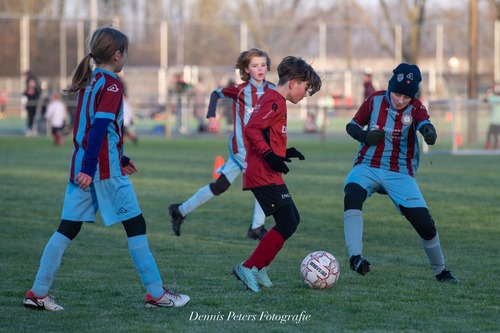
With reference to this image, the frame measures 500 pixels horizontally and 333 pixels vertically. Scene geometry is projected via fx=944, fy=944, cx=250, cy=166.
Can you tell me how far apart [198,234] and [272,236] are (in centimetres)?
301

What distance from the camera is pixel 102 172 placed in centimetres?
552

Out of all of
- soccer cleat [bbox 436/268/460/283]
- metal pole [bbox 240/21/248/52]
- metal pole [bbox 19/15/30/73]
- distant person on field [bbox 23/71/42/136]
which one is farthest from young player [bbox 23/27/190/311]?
metal pole [bbox 240/21/248/52]

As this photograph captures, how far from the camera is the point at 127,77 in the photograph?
1501 inches

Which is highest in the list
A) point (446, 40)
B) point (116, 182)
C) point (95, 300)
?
point (446, 40)

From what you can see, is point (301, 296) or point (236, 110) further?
point (236, 110)

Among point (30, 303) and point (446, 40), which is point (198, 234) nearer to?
point (30, 303)

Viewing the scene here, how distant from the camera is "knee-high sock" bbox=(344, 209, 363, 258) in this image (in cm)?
651

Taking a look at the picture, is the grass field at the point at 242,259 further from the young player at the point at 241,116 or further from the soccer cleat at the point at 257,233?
the young player at the point at 241,116

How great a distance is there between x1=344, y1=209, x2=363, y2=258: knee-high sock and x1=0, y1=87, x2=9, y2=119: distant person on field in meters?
28.5

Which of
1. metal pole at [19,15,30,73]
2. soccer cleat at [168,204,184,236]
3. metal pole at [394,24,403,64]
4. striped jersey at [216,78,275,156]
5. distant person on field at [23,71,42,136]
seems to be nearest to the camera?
striped jersey at [216,78,275,156]

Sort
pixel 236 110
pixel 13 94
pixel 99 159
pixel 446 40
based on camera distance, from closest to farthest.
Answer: pixel 99 159 → pixel 236 110 → pixel 13 94 → pixel 446 40

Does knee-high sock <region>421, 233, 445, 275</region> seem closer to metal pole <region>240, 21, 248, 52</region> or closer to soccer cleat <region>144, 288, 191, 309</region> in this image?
soccer cleat <region>144, 288, 191, 309</region>

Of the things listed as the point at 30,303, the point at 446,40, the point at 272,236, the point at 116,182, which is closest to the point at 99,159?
the point at 116,182

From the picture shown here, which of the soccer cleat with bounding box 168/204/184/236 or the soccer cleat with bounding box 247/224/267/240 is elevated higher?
the soccer cleat with bounding box 168/204/184/236
